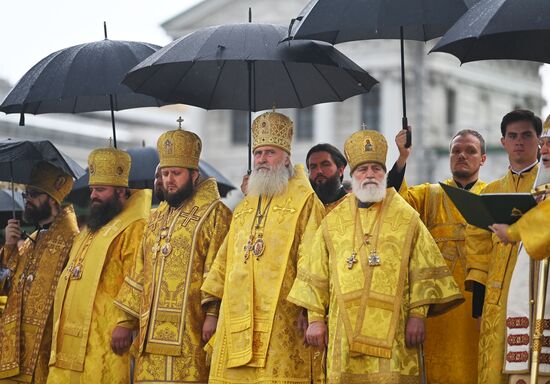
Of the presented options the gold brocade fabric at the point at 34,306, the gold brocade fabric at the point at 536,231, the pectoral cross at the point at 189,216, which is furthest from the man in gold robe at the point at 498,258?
the gold brocade fabric at the point at 34,306

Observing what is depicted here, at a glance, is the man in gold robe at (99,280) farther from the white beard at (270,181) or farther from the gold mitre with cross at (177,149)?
the white beard at (270,181)

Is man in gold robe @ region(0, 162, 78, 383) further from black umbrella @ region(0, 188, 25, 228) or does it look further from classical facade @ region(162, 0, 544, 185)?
classical facade @ region(162, 0, 544, 185)

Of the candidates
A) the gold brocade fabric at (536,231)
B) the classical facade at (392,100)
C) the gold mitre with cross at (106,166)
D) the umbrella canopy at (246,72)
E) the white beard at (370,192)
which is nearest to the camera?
the gold brocade fabric at (536,231)

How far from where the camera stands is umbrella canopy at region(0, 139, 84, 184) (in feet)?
32.1

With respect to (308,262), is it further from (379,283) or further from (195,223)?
(195,223)

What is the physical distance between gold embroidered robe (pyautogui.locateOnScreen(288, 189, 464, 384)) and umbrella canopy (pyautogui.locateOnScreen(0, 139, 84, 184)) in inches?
111

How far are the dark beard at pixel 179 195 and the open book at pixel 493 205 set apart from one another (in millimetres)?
2339

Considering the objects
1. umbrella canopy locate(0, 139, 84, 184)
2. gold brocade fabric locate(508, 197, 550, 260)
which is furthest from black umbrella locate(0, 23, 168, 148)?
gold brocade fabric locate(508, 197, 550, 260)

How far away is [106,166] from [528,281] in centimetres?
347

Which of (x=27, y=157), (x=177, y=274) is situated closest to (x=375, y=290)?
(x=177, y=274)

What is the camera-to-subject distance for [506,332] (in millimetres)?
7551

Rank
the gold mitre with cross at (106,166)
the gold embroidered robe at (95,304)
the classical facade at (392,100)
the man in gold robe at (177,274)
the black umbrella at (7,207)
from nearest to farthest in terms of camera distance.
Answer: the man in gold robe at (177,274), the gold embroidered robe at (95,304), the gold mitre with cross at (106,166), the black umbrella at (7,207), the classical facade at (392,100)

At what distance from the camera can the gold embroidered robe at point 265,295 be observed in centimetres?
801

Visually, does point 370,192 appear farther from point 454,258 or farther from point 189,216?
point 189,216
